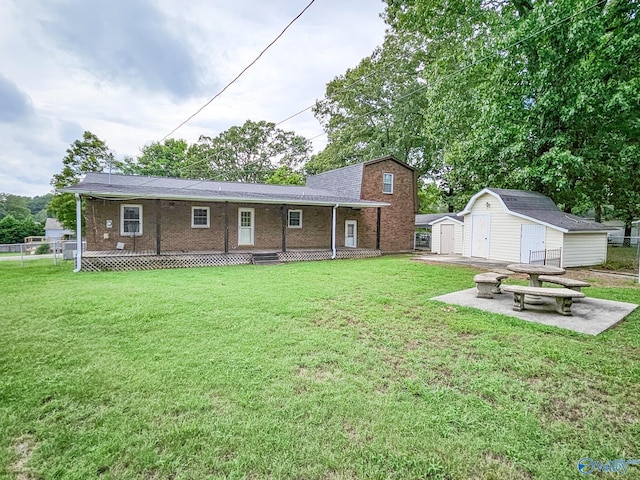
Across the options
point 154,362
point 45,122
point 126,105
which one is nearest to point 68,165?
point 45,122

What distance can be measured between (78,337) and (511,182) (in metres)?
18.7

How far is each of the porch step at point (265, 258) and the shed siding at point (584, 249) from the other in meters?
11.7

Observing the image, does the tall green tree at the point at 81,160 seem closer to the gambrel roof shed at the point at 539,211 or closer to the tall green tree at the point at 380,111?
the tall green tree at the point at 380,111

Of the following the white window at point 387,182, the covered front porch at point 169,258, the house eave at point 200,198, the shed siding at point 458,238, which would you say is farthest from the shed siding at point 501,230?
the covered front porch at point 169,258

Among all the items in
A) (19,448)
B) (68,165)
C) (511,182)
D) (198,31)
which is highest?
(198,31)

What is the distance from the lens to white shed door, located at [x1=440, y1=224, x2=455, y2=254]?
18656 mm

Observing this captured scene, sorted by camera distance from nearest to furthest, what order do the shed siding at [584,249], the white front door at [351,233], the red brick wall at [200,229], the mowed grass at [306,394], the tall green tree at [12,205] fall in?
1. the mowed grass at [306,394]
2. the shed siding at [584,249]
3. the red brick wall at [200,229]
4. the white front door at [351,233]
5. the tall green tree at [12,205]

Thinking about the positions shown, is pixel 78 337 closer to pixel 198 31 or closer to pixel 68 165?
pixel 198 31

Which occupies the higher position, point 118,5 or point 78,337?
point 118,5

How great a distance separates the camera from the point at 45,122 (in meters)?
16.1

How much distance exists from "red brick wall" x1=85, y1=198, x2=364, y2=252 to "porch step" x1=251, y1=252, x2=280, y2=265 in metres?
1.93

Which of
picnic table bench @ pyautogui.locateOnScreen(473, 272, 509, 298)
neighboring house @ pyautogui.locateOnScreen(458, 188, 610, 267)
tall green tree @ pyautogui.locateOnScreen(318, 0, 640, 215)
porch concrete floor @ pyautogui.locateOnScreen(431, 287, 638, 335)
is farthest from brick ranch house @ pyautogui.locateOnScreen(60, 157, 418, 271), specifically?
porch concrete floor @ pyautogui.locateOnScreen(431, 287, 638, 335)

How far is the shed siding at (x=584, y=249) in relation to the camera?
12711 millimetres

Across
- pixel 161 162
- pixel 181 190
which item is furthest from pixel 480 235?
pixel 161 162
